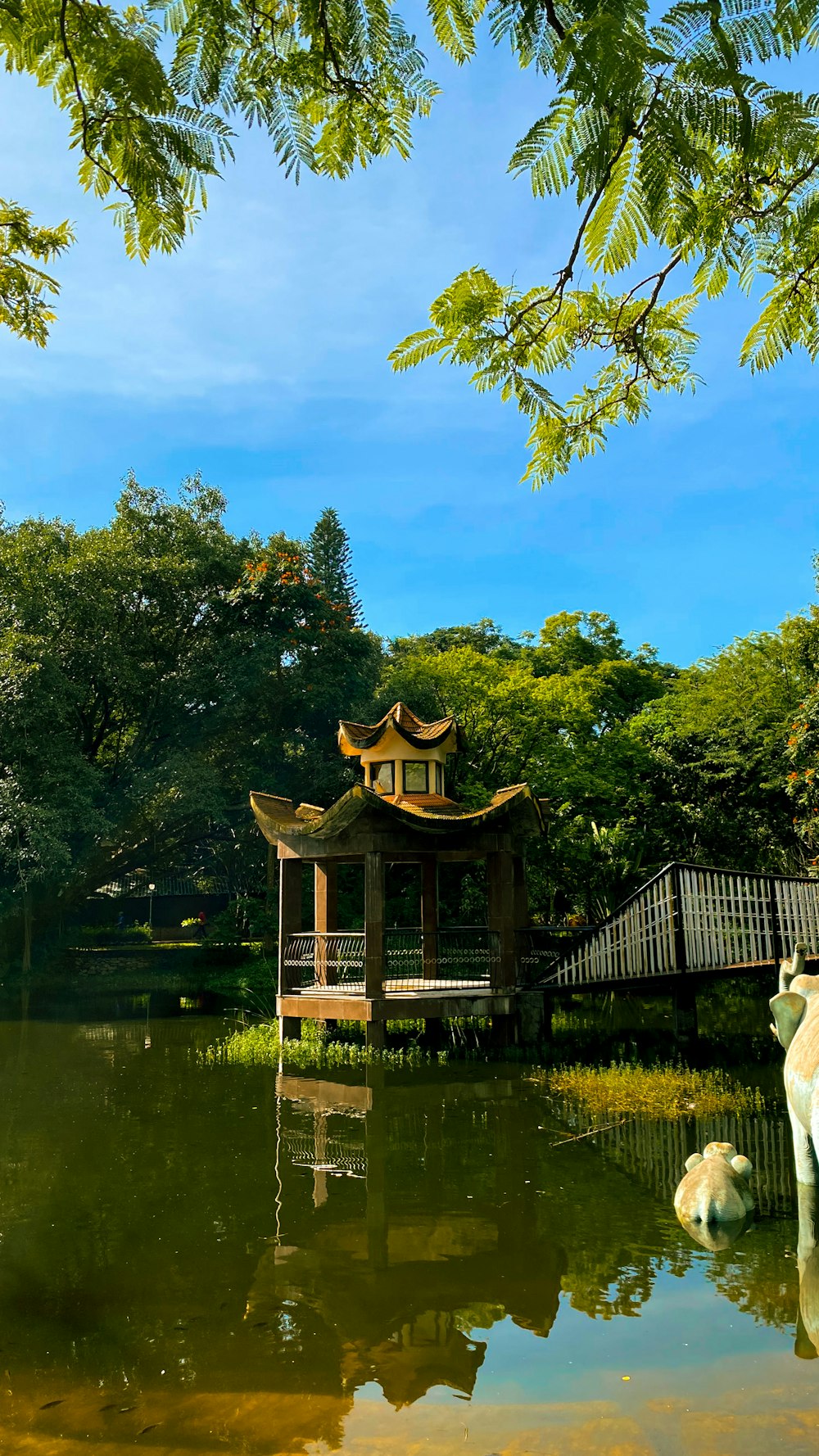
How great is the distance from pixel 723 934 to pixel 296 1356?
36.2ft

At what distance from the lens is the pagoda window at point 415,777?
16.5 m

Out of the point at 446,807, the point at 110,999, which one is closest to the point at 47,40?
the point at 446,807

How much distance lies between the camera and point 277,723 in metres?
30.2

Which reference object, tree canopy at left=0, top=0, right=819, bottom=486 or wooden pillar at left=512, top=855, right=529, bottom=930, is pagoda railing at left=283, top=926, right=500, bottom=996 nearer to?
wooden pillar at left=512, top=855, right=529, bottom=930

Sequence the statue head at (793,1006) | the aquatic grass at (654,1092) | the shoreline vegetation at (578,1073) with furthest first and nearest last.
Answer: the shoreline vegetation at (578,1073), the aquatic grass at (654,1092), the statue head at (793,1006)

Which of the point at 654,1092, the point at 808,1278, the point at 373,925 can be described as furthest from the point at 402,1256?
the point at 373,925

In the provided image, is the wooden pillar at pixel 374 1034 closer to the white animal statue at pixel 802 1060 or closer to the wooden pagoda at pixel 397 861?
the wooden pagoda at pixel 397 861

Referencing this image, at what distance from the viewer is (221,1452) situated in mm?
4387

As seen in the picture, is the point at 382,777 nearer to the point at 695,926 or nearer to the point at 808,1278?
the point at 695,926

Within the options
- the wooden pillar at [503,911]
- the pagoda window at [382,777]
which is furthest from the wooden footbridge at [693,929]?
the pagoda window at [382,777]

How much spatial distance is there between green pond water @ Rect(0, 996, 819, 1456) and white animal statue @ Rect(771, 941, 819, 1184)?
65 centimetres

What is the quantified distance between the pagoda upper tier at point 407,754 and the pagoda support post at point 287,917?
2042 millimetres

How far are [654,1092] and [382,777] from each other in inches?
281

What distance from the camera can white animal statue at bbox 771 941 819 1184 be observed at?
6.55 m
